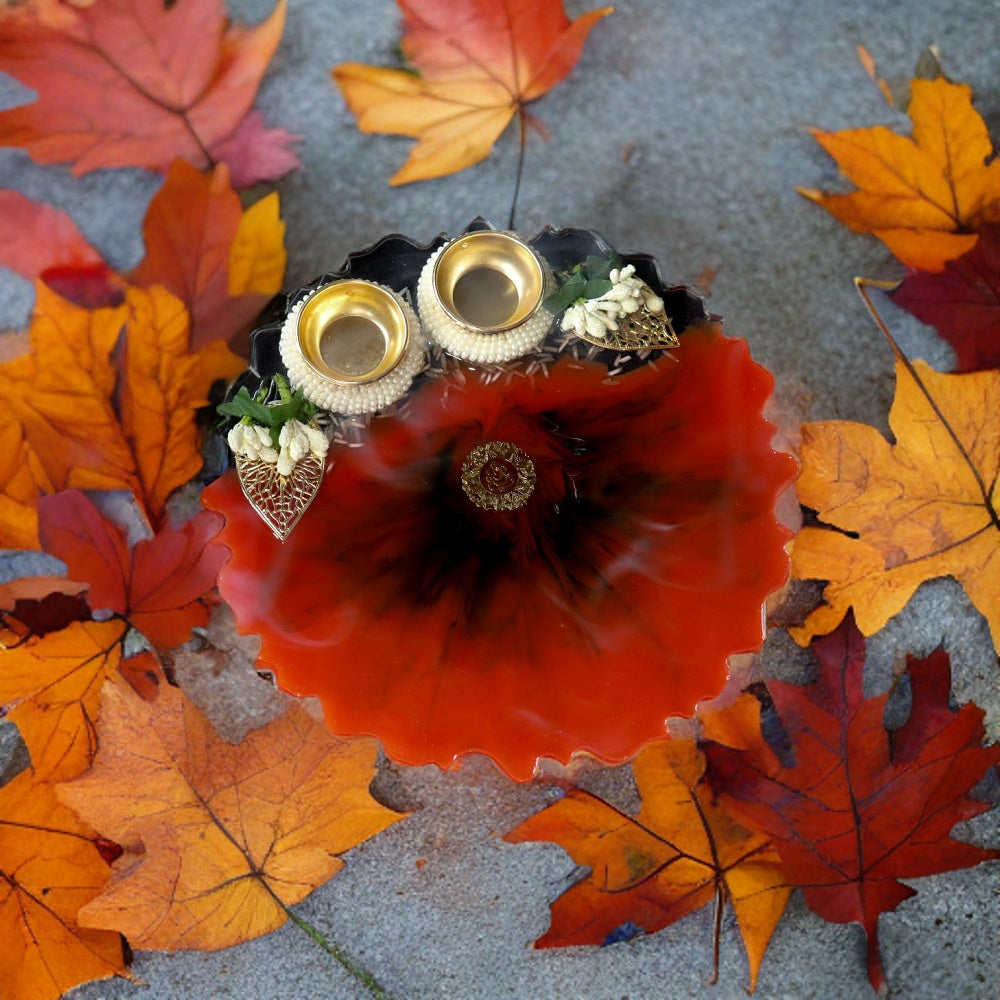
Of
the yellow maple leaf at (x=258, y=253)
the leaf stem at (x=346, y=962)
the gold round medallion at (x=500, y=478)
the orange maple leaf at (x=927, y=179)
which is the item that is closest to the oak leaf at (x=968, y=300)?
the orange maple leaf at (x=927, y=179)

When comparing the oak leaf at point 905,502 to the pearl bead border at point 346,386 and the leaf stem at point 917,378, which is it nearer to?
the leaf stem at point 917,378

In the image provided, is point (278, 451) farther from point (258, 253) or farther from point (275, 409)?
point (258, 253)

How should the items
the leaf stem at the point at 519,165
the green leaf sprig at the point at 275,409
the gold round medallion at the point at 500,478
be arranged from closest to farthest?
the green leaf sprig at the point at 275,409 < the gold round medallion at the point at 500,478 < the leaf stem at the point at 519,165

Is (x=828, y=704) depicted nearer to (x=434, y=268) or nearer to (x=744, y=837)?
(x=744, y=837)

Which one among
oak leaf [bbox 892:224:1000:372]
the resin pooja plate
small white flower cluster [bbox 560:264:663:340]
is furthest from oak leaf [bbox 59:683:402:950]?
oak leaf [bbox 892:224:1000:372]

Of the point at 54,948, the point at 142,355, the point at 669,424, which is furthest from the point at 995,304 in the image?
the point at 54,948

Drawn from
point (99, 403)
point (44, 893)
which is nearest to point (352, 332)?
point (99, 403)

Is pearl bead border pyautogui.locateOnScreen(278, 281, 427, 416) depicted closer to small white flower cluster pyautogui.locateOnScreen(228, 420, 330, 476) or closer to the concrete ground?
small white flower cluster pyautogui.locateOnScreen(228, 420, 330, 476)
